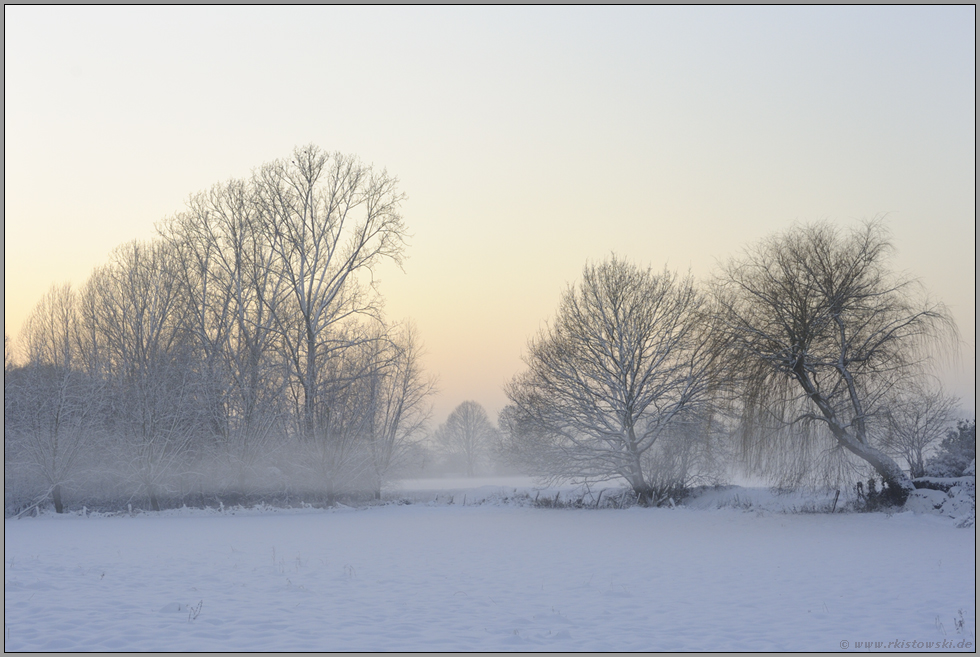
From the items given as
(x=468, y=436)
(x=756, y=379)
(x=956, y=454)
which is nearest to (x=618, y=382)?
(x=756, y=379)

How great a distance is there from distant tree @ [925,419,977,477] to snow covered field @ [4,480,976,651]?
2.56 meters

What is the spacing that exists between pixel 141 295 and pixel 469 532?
18348 mm

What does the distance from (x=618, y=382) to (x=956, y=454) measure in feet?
37.6

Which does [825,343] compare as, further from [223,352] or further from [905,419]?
[223,352]

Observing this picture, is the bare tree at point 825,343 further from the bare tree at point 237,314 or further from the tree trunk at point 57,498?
the tree trunk at point 57,498

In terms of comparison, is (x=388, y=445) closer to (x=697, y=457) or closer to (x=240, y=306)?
(x=240, y=306)

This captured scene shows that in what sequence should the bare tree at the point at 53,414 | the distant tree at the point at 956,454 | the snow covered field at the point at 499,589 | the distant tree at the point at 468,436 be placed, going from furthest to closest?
the distant tree at the point at 468,436
the bare tree at the point at 53,414
the distant tree at the point at 956,454
the snow covered field at the point at 499,589

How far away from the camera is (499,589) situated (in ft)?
33.7

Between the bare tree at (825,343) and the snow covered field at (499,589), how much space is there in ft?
11.0

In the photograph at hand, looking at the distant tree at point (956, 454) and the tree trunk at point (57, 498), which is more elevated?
the distant tree at point (956, 454)

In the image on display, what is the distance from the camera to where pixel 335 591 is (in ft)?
32.8

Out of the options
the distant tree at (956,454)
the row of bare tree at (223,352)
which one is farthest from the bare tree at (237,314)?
the distant tree at (956,454)

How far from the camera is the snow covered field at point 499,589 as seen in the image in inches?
295

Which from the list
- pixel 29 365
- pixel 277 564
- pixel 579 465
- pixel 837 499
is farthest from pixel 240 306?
pixel 837 499
